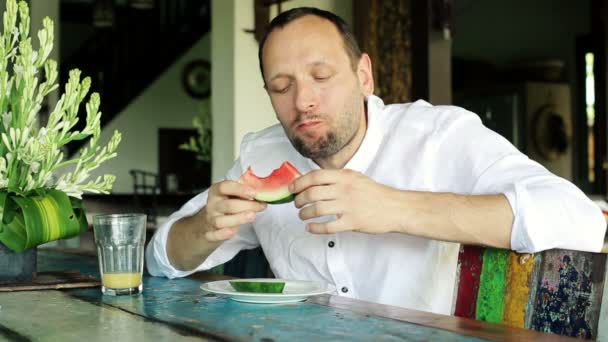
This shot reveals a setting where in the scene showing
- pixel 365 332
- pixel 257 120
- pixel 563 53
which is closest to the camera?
pixel 365 332

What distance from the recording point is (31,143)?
5.58 ft

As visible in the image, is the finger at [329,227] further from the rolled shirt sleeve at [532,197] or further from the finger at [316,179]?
the rolled shirt sleeve at [532,197]

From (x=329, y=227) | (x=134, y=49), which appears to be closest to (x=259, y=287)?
(x=329, y=227)

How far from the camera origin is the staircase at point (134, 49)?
1153cm

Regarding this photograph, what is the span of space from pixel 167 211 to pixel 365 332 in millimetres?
8173

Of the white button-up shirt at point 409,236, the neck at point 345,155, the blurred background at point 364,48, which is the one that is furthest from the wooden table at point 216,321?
the blurred background at point 364,48

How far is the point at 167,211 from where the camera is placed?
9.23 meters

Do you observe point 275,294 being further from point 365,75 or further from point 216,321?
point 365,75

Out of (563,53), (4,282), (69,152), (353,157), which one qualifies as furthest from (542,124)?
(4,282)

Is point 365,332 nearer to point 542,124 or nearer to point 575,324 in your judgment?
point 575,324

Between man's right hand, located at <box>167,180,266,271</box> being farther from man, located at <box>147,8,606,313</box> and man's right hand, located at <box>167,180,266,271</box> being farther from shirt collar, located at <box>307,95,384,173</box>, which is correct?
shirt collar, located at <box>307,95,384,173</box>

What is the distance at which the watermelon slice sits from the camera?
164 centimetres

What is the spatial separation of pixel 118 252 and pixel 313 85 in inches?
24.4

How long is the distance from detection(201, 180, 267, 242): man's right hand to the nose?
316 mm
